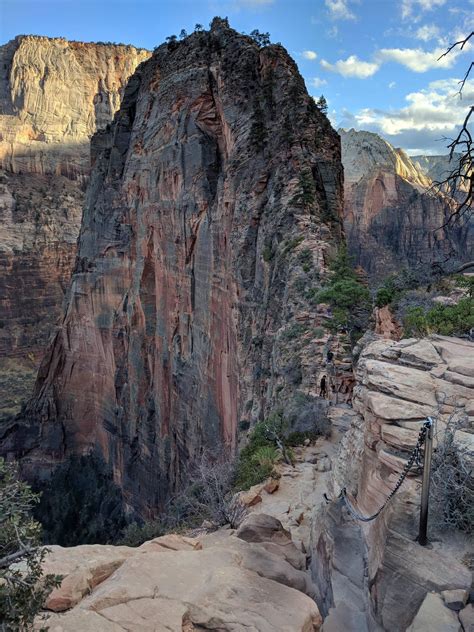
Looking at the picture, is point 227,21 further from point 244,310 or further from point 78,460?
point 78,460

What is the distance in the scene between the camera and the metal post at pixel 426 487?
4.60 m

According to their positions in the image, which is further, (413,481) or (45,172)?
(45,172)

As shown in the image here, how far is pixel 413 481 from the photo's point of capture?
5.21 meters

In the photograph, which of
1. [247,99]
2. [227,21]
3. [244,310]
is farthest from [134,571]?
[227,21]

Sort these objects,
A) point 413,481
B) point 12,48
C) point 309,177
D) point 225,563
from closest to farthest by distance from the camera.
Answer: point 413,481
point 225,563
point 309,177
point 12,48

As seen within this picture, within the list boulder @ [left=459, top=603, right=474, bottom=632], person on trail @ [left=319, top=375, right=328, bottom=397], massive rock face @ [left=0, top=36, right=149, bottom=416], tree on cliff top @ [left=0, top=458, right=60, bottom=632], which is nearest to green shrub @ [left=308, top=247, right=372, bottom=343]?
person on trail @ [left=319, top=375, right=328, bottom=397]

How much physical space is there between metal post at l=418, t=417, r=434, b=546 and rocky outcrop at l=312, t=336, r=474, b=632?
0.13 metres

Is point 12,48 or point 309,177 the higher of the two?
point 12,48

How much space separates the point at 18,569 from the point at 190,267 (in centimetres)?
2174

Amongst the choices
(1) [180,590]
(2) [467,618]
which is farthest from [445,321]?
(1) [180,590]

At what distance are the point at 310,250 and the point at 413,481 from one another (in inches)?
493

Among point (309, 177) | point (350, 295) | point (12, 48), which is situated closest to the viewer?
point (350, 295)

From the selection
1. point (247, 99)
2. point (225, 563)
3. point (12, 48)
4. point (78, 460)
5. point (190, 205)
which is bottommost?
point (78, 460)

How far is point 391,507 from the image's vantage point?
5094 mm
